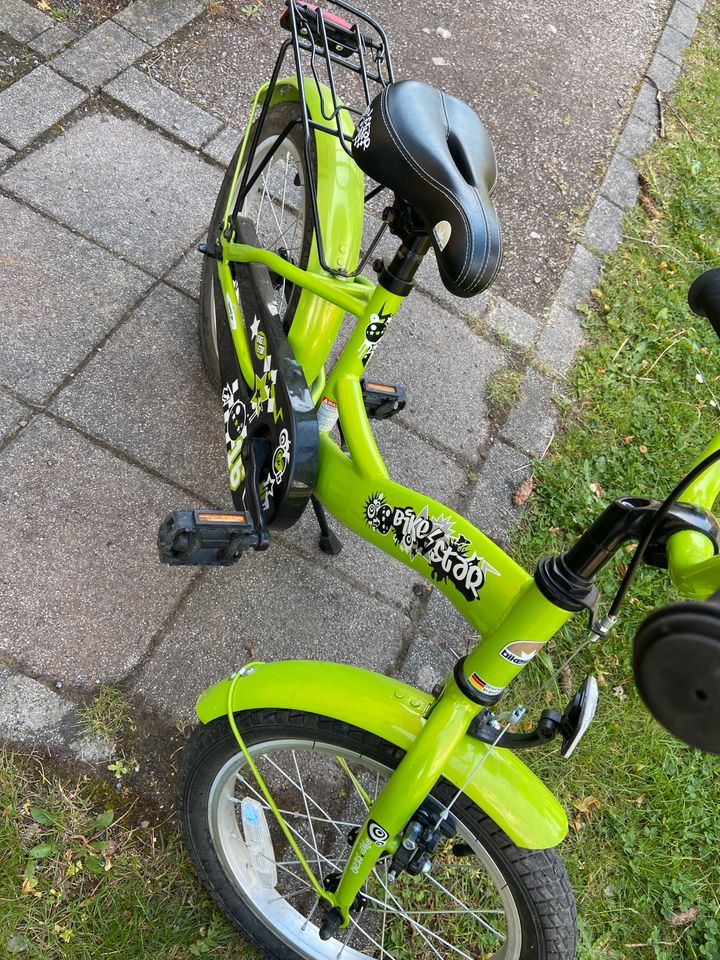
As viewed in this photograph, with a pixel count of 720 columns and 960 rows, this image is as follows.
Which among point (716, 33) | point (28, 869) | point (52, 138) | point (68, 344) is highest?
point (716, 33)

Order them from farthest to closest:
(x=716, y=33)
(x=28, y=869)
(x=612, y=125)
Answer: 1. (x=716, y=33)
2. (x=612, y=125)
3. (x=28, y=869)

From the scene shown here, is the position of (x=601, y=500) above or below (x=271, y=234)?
below

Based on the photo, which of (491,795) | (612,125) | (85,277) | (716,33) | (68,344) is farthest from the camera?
(716,33)

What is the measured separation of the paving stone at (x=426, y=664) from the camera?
2402mm

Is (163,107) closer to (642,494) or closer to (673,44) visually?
(642,494)

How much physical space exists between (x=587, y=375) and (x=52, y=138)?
2.29 meters

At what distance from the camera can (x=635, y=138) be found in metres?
4.51

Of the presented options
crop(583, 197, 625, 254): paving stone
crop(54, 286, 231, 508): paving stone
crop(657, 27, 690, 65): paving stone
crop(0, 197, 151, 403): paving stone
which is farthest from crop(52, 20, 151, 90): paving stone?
crop(657, 27, 690, 65): paving stone

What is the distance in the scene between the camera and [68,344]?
2.57 metres

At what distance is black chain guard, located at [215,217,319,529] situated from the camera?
6.11 ft

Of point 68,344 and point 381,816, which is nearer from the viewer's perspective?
point 381,816

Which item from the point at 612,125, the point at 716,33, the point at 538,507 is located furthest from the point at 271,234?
the point at 716,33

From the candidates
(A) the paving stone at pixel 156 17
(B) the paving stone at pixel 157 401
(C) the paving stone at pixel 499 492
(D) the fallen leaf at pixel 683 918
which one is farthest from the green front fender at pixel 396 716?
(A) the paving stone at pixel 156 17

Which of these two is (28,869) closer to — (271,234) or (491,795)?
(491,795)
